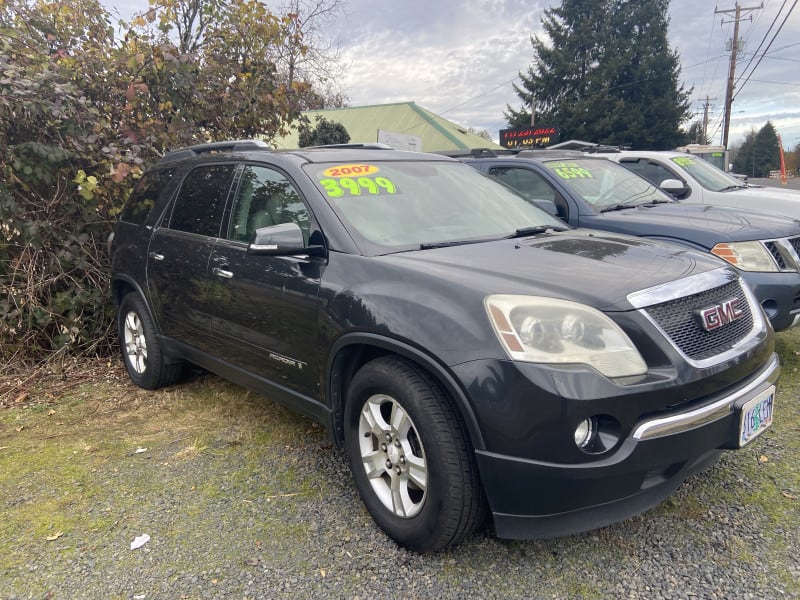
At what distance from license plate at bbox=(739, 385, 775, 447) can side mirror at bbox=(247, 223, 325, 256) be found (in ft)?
6.33

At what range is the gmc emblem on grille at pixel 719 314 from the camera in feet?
7.75

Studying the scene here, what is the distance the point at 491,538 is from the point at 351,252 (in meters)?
1.43

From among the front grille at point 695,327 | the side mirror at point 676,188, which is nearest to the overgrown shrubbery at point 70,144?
the front grille at point 695,327

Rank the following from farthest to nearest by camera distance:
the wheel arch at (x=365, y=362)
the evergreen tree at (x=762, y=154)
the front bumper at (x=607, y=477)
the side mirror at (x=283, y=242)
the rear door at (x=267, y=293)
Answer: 1. the evergreen tree at (x=762, y=154)
2. the rear door at (x=267, y=293)
3. the side mirror at (x=283, y=242)
4. the wheel arch at (x=365, y=362)
5. the front bumper at (x=607, y=477)

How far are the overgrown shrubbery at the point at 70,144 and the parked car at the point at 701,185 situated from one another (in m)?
5.40

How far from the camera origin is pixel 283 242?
2.80m

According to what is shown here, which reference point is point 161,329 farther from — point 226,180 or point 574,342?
point 574,342

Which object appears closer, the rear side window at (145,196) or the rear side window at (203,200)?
the rear side window at (203,200)

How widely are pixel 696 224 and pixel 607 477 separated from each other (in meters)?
3.25

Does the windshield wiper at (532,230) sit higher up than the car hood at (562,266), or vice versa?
the windshield wiper at (532,230)

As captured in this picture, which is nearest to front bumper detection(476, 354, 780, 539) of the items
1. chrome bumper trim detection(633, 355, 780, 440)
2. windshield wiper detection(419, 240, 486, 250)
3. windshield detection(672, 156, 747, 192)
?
chrome bumper trim detection(633, 355, 780, 440)

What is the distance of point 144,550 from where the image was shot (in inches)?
104

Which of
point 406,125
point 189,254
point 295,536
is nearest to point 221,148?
point 189,254

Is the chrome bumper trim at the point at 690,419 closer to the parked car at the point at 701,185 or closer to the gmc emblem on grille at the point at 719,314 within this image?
the gmc emblem on grille at the point at 719,314
